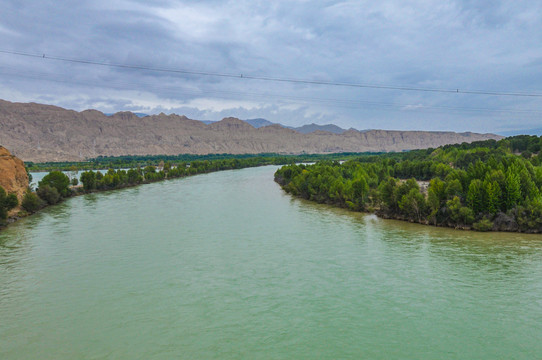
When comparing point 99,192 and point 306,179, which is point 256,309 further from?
point 99,192

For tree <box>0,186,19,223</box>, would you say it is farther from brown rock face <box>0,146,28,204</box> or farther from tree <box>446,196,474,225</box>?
tree <box>446,196,474,225</box>

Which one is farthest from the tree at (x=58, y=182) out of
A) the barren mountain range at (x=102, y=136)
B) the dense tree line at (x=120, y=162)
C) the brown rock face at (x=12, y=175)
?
the barren mountain range at (x=102, y=136)

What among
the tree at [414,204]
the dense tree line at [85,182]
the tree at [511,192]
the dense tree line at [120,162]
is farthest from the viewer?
the dense tree line at [120,162]

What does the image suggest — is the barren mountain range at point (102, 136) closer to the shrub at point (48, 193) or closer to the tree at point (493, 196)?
the shrub at point (48, 193)

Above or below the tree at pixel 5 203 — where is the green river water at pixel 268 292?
below

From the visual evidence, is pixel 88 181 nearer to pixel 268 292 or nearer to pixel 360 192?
pixel 360 192

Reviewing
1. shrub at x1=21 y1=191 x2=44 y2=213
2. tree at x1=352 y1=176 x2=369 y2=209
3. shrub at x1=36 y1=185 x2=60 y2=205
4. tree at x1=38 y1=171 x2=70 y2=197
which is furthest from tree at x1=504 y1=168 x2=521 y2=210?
A: tree at x1=38 y1=171 x2=70 y2=197
